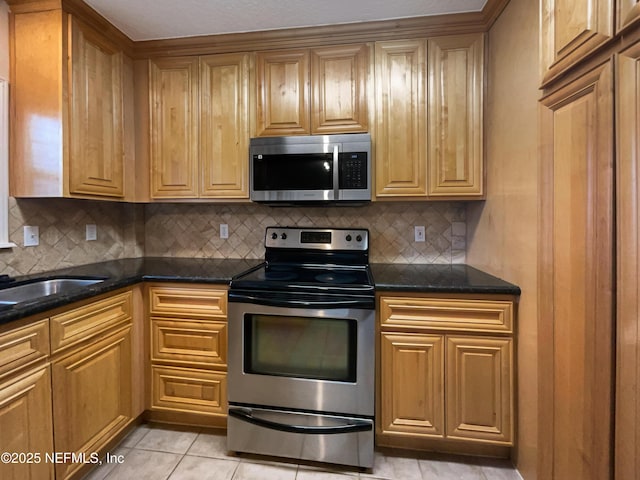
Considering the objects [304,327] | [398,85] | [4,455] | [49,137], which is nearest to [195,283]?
[304,327]

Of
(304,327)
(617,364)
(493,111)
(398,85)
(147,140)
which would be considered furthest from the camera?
(147,140)

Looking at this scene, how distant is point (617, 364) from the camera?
2.65 ft

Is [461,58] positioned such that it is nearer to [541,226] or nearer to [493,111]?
[493,111]

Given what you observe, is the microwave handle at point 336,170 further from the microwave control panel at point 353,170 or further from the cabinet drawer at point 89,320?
the cabinet drawer at point 89,320

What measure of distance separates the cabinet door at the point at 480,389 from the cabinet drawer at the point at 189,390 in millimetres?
1231

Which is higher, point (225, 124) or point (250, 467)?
point (225, 124)

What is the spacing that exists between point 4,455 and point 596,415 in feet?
6.26

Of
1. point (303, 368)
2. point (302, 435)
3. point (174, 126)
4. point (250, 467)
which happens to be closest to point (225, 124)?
point (174, 126)

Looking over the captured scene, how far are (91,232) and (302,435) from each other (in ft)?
6.19

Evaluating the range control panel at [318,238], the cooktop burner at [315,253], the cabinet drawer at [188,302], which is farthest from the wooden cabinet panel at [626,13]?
the cabinet drawer at [188,302]

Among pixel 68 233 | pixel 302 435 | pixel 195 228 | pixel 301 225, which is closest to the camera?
pixel 302 435

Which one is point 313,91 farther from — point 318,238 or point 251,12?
point 318,238

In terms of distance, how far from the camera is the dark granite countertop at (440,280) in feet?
5.12

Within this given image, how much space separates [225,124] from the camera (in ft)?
6.89
